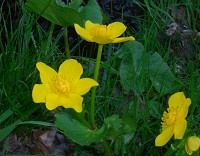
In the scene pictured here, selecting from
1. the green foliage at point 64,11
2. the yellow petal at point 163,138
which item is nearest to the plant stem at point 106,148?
the yellow petal at point 163,138

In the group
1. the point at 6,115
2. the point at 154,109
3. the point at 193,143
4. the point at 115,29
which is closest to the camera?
the point at 193,143

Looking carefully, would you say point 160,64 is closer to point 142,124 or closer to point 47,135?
point 142,124

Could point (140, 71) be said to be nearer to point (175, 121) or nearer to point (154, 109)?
point (154, 109)

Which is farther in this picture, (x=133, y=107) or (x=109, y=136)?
(x=133, y=107)

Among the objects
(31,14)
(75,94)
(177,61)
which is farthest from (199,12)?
(75,94)

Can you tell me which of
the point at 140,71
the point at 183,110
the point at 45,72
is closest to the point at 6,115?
the point at 45,72

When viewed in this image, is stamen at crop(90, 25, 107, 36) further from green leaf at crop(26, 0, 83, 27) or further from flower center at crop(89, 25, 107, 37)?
green leaf at crop(26, 0, 83, 27)
